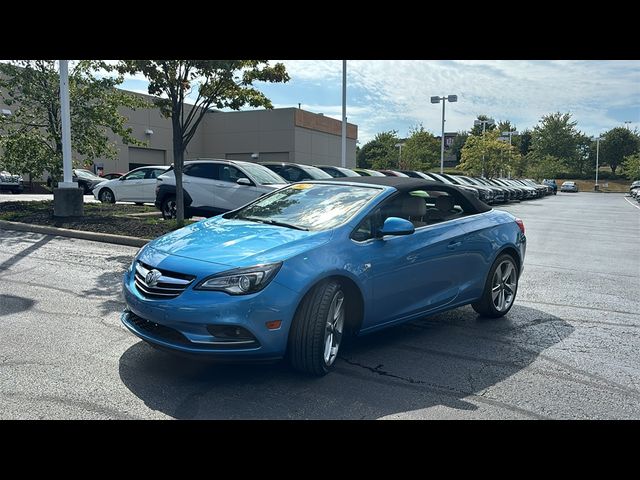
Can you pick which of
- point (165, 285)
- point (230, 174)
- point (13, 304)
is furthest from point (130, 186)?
point (165, 285)

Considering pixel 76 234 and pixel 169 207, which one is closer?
pixel 76 234

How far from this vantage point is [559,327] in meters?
5.76

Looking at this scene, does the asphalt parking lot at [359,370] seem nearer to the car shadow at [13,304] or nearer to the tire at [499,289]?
the car shadow at [13,304]

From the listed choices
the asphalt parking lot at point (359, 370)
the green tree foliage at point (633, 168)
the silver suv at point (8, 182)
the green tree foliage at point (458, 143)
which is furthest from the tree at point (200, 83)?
the green tree foliage at point (458, 143)

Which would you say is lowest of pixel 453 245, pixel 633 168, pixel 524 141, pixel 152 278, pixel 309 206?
pixel 152 278

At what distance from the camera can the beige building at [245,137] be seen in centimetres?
3834

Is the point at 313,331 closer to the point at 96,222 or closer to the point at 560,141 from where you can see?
the point at 96,222

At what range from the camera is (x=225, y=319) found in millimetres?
3684

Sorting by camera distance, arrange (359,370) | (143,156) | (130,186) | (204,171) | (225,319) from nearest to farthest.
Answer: (225,319) < (359,370) < (204,171) < (130,186) < (143,156)

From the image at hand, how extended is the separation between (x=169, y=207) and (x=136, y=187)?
569cm

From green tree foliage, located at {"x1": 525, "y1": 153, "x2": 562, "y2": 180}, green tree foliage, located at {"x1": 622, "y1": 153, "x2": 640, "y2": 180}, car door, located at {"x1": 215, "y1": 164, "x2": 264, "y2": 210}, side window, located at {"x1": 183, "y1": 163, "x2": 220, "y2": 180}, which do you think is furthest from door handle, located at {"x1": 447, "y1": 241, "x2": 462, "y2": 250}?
green tree foliage, located at {"x1": 622, "y1": 153, "x2": 640, "y2": 180}

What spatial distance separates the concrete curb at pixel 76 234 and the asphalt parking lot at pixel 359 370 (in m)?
3.24
